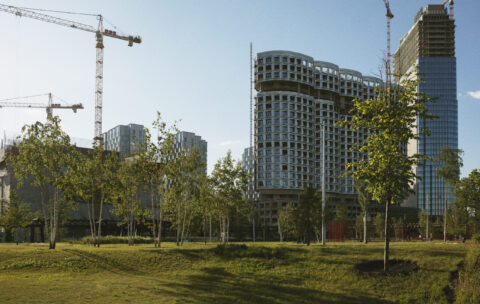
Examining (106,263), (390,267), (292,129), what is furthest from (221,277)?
(292,129)

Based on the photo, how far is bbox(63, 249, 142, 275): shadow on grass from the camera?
2756 cm

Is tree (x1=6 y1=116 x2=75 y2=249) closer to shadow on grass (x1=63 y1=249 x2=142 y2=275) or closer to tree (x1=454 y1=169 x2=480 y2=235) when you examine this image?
shadow on grass (x1=63 y1=249 x2=142 y2=275)

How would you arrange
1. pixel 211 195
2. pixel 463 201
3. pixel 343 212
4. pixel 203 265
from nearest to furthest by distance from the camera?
1. pixel 203 265
2. pixel 211 195
3. pixel 463 201
4. pixel 343 212

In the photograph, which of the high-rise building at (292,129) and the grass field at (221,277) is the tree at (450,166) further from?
the high-rise building at (292,129)

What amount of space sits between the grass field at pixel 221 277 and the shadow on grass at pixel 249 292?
2.0 inches

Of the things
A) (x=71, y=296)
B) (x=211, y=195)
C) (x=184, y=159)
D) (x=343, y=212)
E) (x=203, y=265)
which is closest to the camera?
(x=71, y=296)

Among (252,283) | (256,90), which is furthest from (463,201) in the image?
(256,90)

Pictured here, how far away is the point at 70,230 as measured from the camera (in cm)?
10625

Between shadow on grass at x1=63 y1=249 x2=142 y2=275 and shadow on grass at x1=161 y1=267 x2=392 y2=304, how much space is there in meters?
4.92

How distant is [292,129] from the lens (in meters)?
150

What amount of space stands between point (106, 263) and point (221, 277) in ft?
29.7

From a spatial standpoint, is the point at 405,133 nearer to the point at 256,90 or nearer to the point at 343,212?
the point at 343,212

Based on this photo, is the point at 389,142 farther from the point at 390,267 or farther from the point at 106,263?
the point at 106,263

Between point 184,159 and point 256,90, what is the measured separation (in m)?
122
